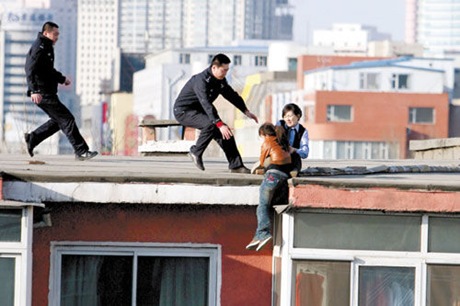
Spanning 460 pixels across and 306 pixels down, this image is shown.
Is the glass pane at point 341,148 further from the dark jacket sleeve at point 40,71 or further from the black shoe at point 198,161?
the black shoe at point 198,161

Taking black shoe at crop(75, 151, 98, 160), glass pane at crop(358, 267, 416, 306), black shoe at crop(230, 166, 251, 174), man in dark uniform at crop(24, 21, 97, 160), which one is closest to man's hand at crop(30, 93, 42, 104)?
man in dark uniform at crop(24, 21, 97, 160)

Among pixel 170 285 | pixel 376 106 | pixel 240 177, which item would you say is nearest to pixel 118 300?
pixel 170 285

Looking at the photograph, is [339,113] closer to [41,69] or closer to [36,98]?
[41,69]

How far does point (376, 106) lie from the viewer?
408 feet

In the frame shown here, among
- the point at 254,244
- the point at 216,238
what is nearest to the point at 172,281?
the point at 216,238

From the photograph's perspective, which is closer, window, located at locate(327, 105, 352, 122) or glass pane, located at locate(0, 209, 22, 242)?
glass pane, located at locate(0, 209, 22, 242)

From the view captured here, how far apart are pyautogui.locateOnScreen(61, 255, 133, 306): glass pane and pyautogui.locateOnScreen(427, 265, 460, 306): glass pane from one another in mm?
2437

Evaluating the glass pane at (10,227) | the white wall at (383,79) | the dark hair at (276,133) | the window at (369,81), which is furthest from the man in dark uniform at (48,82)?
the window at (369,81)

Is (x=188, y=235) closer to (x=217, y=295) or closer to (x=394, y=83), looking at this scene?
(x=217, y=295)

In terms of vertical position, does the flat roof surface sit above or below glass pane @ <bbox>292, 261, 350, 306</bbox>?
above

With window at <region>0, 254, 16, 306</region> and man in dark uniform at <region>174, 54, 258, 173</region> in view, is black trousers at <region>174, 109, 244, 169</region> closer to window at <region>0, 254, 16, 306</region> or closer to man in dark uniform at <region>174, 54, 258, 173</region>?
man in dark uniform at <region>174, 54, 258, 173</region>

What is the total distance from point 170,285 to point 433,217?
2225 millimetres

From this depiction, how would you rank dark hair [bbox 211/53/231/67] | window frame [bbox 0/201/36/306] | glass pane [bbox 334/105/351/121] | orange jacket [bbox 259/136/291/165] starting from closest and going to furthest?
window frame [bbox 0/201/36/306]
orange jacket [bbox 259/136/291/165]
dark hair [bbox 211/53/231/67]
glass pane [bbox 334/105/351/121]

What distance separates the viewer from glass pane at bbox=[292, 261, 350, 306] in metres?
14.0
